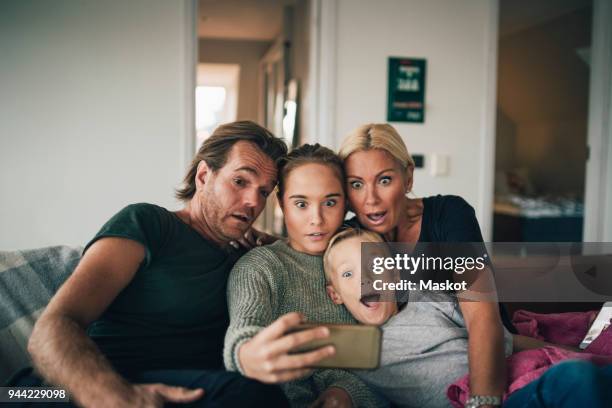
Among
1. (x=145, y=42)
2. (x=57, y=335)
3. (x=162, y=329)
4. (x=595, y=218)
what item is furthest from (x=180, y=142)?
(x=595, y=218)

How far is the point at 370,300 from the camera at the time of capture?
122 centimetres

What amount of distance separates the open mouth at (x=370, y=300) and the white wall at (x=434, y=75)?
2.13m

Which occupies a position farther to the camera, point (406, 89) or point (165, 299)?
point (406, 89)

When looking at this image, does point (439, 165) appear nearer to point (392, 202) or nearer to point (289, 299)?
point (392, 202)

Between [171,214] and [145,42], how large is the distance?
2085mm

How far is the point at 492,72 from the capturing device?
11.1 ft

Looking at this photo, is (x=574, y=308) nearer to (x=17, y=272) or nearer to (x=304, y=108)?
(x=17, y=272)

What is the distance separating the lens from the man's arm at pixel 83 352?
2.88 feet

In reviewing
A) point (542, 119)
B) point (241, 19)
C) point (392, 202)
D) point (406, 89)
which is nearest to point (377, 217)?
point (392, 202)

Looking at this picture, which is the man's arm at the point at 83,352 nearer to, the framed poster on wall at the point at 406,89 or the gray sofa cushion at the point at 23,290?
the gray sofa cushion at the point at 23,290

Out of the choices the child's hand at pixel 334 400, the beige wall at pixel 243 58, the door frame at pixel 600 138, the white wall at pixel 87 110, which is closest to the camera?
the child's hand at pixel 334 400

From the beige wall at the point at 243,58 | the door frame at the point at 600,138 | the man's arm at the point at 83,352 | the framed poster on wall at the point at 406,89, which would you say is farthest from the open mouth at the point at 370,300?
the beige wall at the point at 243,58

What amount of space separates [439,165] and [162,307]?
98.9 inches

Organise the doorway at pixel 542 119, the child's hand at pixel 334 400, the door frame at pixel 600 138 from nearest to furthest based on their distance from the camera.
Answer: the child's hand at pixel 334 400 < the door frame at pixel 600 138 < the doorway at pixel 542 119
